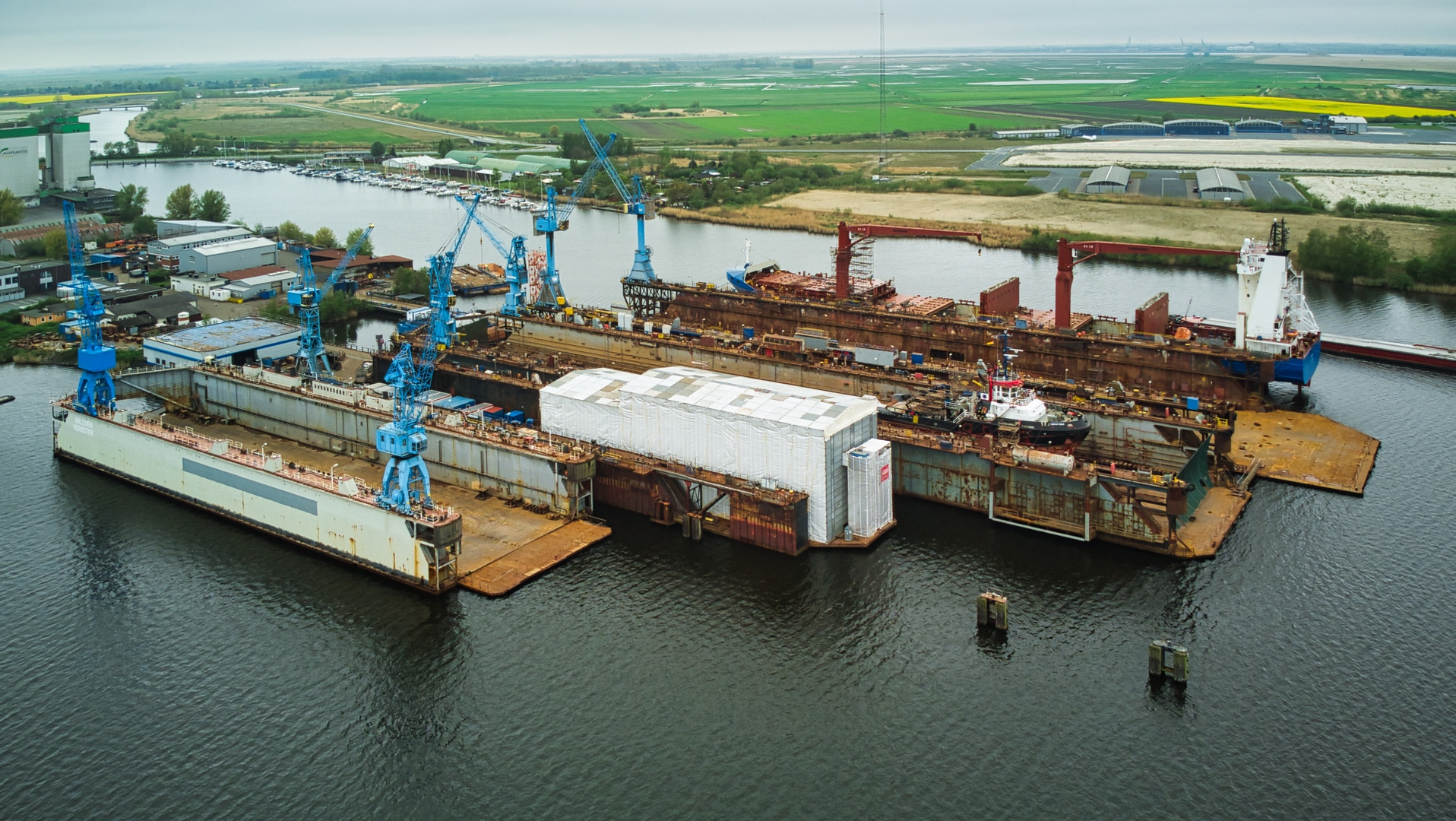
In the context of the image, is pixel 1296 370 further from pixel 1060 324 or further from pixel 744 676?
pixel 744 676

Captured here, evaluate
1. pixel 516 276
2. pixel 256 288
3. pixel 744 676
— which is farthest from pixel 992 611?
pixel 256 288

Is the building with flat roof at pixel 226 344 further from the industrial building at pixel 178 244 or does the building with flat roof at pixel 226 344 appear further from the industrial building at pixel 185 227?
the industrial building at pixel 185 227

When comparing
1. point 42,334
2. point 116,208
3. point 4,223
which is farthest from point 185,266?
point 116,208

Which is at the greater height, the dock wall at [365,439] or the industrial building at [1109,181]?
the industrial building at [1109,181]

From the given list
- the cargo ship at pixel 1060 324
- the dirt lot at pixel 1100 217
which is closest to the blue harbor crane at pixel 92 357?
→ the cargo ship at pixel 1060 324

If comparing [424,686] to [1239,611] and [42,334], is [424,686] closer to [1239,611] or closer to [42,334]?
[1239,611]

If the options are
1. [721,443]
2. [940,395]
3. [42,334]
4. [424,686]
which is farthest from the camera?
[42,334]

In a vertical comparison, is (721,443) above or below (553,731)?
above
